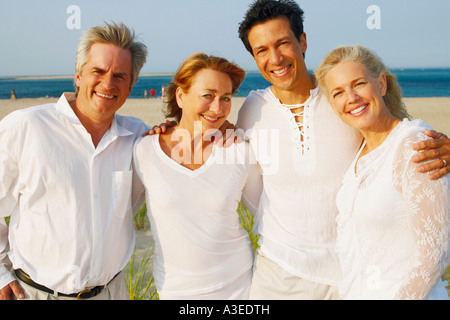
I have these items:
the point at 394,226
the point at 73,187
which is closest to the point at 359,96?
the point at 394,226

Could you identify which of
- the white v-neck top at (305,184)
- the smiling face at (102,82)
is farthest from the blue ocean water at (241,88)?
the smiling face at (102,82)

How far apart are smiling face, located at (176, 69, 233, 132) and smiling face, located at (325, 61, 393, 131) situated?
66 cm

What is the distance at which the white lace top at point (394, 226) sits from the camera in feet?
5.57

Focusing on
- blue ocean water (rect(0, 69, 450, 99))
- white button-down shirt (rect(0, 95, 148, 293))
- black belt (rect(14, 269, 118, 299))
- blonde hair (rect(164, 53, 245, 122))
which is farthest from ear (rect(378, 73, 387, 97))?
blue ocean water (rect(0, 69, 450, 99))

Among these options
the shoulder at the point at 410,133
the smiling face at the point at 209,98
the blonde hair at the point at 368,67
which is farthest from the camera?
the smiling face at the point at 209,98

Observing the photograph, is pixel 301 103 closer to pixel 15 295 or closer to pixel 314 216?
pixel 314 216

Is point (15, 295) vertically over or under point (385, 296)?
under

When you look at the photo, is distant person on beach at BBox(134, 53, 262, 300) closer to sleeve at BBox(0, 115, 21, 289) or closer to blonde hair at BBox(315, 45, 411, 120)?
blonde hair at BBox(315, 45, 411, 120)

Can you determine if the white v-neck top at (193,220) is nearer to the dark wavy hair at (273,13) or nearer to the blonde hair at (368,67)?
the blonde hair at (368,67)

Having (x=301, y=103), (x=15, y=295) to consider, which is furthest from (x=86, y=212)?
(x=301, y=103)

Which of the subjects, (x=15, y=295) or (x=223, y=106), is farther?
(x=223, y=106)

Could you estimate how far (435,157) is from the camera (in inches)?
67.7

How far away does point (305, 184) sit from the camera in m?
2.26

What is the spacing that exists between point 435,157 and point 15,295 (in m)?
2.34
